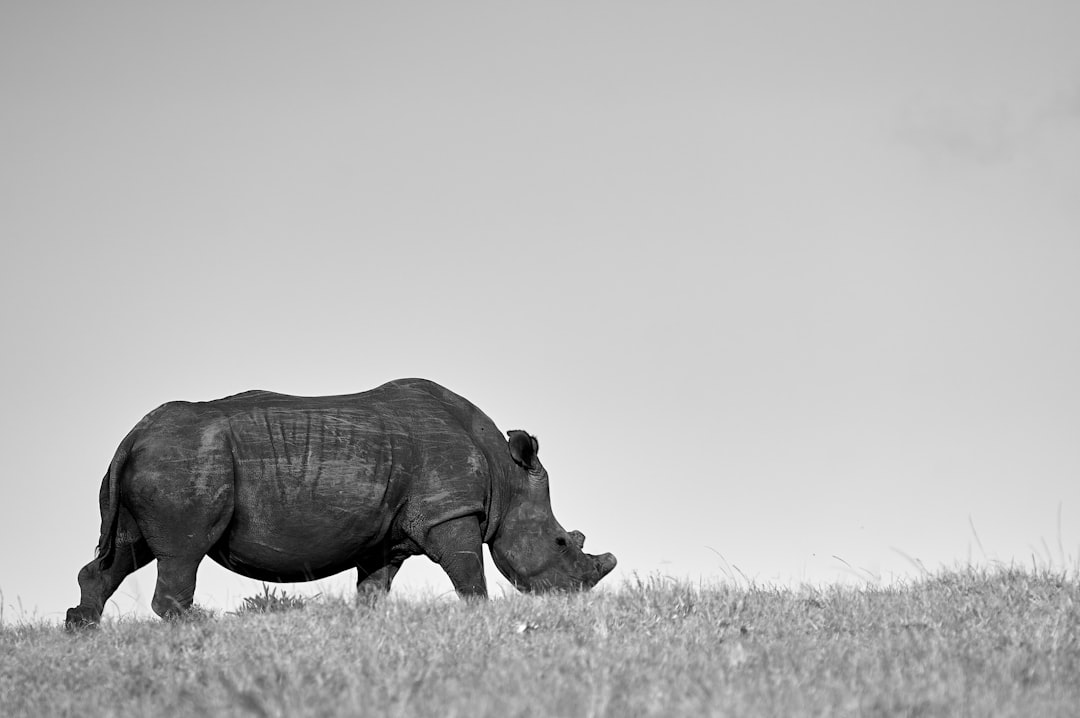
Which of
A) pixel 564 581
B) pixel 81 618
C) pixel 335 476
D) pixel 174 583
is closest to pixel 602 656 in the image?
pixel 335 476

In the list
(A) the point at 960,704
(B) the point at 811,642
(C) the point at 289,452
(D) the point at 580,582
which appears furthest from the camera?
(D) the point at 580,582

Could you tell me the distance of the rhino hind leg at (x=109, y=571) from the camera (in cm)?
1112

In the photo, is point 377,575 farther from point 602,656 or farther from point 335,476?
point 602,656

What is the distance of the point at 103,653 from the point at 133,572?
2.71 metres

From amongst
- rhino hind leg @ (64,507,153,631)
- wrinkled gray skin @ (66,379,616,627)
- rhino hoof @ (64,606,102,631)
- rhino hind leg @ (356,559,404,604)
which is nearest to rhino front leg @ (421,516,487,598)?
wrinkled gray skin @ (66,379,616,627)

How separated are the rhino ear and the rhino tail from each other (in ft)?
11.4

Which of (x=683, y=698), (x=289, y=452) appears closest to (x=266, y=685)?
(x=683, y=698)

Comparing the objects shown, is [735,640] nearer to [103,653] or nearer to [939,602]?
[939,602]

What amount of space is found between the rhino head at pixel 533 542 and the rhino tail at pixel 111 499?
134 inches

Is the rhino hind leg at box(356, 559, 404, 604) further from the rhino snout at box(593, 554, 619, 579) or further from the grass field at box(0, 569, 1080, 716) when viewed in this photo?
the rhino snout at box(593, 554, 619, 579)

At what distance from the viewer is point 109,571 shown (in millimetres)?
11250

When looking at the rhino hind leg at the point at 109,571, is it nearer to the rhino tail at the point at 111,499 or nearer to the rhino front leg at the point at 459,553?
the rhino tail at the point at 111,499

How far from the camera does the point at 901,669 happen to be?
22.8 ft

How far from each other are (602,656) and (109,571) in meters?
5.57
